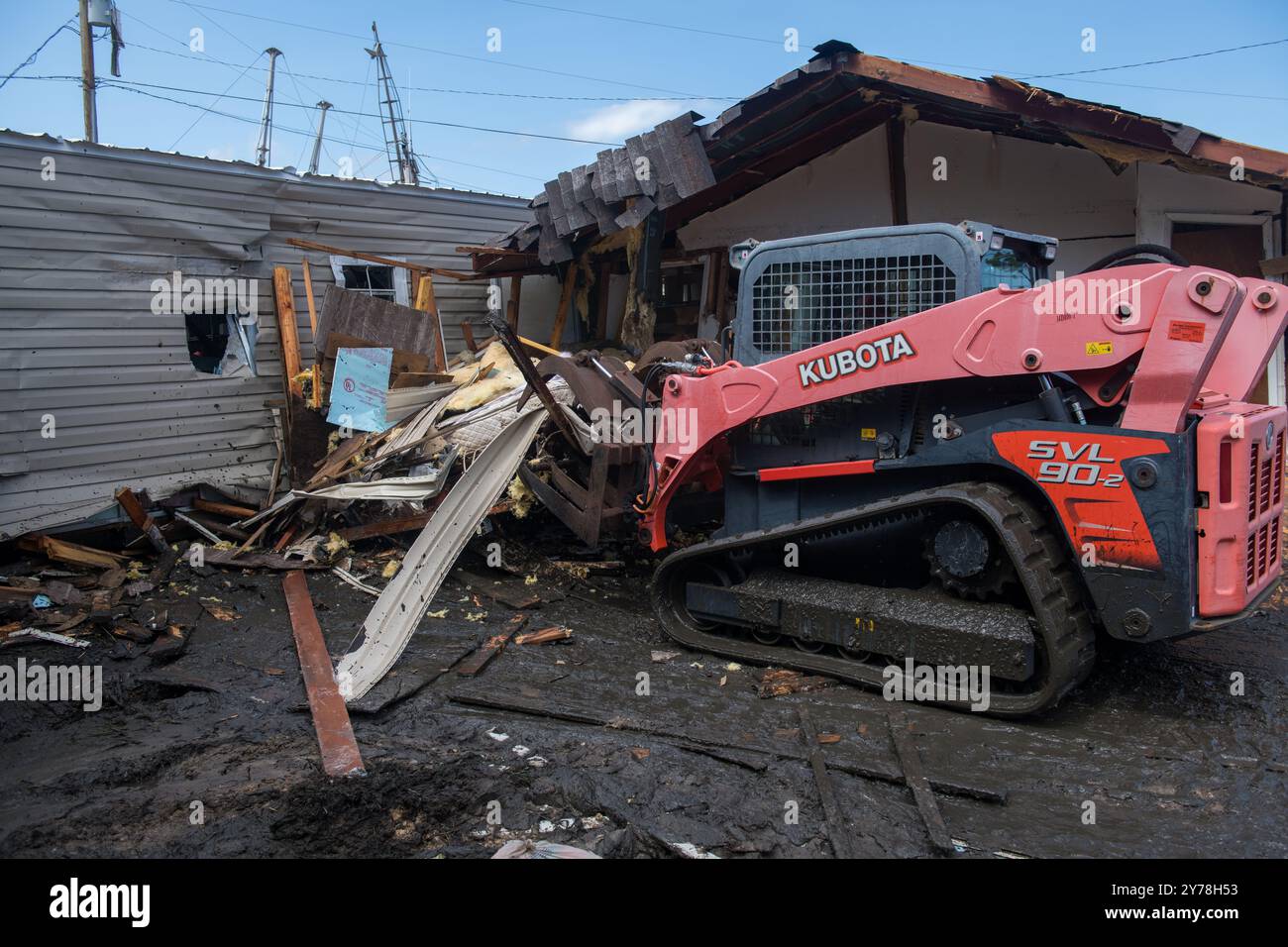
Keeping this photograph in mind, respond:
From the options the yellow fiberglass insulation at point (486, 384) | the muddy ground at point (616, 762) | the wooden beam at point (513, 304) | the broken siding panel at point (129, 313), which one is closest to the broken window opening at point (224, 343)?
the broken siding panel at point (129, 313)

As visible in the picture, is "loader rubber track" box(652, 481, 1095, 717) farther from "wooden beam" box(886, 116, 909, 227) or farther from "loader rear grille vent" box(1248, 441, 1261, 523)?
"wooden beam" box(886, 116, 909, 227)

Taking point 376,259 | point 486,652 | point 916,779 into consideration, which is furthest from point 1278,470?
point 376,259

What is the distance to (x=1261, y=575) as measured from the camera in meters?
4.62

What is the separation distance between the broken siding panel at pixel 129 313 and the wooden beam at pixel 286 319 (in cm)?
14

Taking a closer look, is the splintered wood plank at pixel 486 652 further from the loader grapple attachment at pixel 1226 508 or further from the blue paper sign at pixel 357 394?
the loader grapple attachment at pixel 1226 508

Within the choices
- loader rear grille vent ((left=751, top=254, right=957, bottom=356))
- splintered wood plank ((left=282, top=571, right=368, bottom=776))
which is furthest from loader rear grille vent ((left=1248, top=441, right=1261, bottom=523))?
splintered wood plank ((left=282, top=571, right=368, bottom=776))

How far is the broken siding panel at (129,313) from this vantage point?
27.0 feet

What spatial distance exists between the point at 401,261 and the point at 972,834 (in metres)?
9.23

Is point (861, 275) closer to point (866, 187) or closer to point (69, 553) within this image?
point (866, 187)

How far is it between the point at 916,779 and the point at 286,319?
8.22 metres

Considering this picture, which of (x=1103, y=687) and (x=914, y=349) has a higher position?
(x=914, y=349)

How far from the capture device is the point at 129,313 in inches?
351
